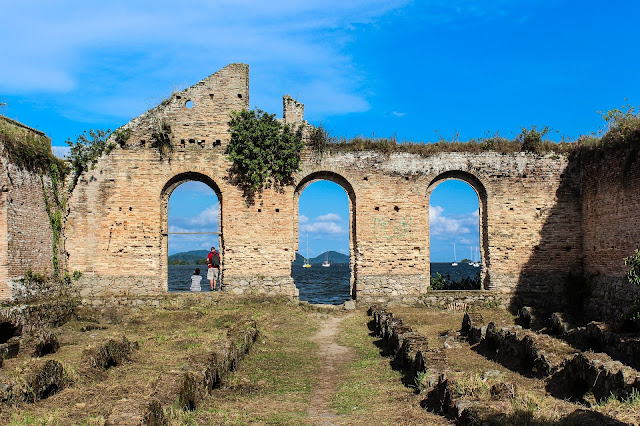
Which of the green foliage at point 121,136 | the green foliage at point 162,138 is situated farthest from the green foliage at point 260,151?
the green foliage at point 121,136

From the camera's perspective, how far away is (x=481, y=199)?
19953 millimetres

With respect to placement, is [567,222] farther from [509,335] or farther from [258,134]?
[258,134]

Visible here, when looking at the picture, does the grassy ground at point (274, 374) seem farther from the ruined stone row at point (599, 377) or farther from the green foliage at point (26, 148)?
the green foliage at point (26, 148)

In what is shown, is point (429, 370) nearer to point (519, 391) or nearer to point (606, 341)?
point (519, 391)

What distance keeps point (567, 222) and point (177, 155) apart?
13.6m

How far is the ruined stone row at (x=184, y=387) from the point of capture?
6.86 meters

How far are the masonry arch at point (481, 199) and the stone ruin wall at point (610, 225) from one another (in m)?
3.22

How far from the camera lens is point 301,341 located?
14.3 meters

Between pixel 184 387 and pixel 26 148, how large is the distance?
11.7 m

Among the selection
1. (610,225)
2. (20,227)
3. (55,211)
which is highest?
(55,211)

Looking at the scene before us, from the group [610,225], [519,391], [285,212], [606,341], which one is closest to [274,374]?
[519,391]

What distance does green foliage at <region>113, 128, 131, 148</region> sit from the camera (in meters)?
18.8

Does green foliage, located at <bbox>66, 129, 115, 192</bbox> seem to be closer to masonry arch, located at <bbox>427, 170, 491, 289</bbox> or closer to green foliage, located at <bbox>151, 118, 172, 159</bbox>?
green foliage, located at <bbox>151, 118, 172, 159</bbox>

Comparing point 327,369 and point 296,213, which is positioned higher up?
point 296,213
